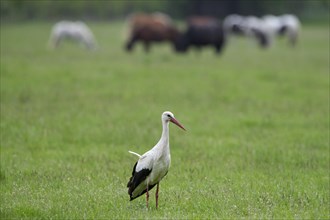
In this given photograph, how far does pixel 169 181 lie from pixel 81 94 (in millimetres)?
9006

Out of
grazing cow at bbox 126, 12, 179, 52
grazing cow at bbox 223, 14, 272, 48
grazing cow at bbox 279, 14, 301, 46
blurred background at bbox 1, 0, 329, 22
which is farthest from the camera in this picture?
blurred background at bbox 1, 0, 329, 22

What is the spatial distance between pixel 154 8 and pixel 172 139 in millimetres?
66946

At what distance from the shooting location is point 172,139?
1330cm

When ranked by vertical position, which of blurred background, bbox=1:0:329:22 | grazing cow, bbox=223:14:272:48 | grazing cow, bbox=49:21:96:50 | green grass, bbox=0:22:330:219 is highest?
green grass, bbox=0:22:330:219

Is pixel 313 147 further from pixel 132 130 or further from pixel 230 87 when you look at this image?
pixel 230 87

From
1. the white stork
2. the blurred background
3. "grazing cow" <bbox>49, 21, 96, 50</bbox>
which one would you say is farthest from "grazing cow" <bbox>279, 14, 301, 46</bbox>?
the white stork

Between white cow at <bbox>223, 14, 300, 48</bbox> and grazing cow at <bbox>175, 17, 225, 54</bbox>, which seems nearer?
grazing cow at <bbox>175, 17, 225, 54</bbox>

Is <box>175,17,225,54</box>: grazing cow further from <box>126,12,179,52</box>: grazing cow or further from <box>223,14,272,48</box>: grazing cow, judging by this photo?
<box>223,14,272,48</box>: grazing cow

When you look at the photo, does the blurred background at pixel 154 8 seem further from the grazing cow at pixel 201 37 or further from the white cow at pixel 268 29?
the grazing cow at pixel 201 37

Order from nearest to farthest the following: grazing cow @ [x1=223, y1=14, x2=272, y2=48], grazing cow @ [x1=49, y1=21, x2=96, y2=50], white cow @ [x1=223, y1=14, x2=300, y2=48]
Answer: grazing cow @ [x1=49, y1=21, x2=96, y2=50]
grazing cow @ [x1=223, y1=14, x2=272, y2=48]
white cow @ [x1=223, y1=14, x2=300, y2=48]

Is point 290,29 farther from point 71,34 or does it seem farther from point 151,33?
point 71,34

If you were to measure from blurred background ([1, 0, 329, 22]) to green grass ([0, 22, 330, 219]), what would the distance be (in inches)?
1952

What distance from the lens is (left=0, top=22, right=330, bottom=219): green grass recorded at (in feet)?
28.2

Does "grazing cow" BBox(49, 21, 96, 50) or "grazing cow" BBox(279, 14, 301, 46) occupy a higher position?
"grazing cow" BBox(49, 21, 96, 50)
